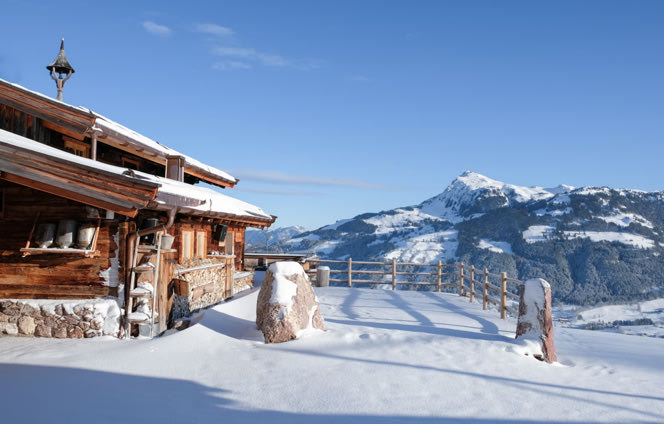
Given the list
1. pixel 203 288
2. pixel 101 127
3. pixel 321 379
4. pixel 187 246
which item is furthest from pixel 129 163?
pixel 321 379

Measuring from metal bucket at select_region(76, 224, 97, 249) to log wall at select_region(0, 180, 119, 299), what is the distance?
242mm

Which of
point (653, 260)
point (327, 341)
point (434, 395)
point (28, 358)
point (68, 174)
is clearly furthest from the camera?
point (653, 260)

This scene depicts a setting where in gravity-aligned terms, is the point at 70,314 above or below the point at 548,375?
above

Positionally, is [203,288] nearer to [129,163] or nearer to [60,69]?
[129,163]

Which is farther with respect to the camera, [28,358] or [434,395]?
[28,358]

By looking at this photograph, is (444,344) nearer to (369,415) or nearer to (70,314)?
(369,415)

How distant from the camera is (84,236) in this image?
776 cm

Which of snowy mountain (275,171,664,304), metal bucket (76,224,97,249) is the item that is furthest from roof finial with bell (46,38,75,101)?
snowy mountain (275,171,664,304)

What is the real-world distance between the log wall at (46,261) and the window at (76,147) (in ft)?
13.8

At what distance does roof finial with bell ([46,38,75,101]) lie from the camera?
16109 millimetres

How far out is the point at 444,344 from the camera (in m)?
8.02

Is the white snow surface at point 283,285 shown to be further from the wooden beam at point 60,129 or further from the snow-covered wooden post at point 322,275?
the snow-covered wooden post at point 322,275

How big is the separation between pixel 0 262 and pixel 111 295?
2049mm

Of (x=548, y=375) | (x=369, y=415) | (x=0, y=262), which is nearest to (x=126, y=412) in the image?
(x=369, y=415)
